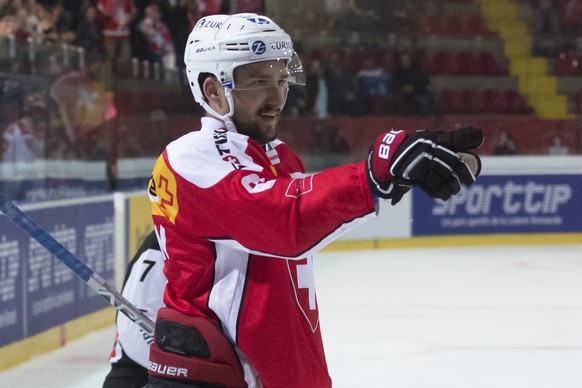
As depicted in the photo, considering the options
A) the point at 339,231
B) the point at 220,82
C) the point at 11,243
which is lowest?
the point at 11,243

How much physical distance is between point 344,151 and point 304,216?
7.39m

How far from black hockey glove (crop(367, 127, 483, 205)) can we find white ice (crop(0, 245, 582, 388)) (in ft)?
8.50

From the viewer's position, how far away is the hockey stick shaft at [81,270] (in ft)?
6.07

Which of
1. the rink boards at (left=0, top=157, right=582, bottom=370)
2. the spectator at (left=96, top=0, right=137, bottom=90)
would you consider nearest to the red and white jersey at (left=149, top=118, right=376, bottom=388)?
the rink boards at (left=0, top=157, right=582, bottom=370)

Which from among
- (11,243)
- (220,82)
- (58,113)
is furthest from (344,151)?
(220,82)

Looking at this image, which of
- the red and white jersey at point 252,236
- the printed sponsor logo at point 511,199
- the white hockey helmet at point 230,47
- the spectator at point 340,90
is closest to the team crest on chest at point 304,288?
the red and white jersey at point 252,236

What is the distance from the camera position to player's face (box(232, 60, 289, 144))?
1612mm

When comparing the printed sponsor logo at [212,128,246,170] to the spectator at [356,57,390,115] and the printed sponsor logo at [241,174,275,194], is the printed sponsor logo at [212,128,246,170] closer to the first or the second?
the printed sponsor logo at [241,174,275,194]

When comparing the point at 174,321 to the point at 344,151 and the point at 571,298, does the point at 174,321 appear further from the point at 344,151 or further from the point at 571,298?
the point at 344,151

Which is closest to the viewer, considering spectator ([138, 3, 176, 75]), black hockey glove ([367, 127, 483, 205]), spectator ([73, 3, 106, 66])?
black hockey glove ([367, 127, 483, 205])

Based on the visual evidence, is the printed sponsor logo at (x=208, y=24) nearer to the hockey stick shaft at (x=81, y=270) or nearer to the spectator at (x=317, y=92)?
the hockey stick shaft at (x=81, y=270)

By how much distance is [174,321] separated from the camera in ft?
5.30

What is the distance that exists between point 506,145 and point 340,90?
5.28 ft

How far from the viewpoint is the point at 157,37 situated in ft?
28.0
